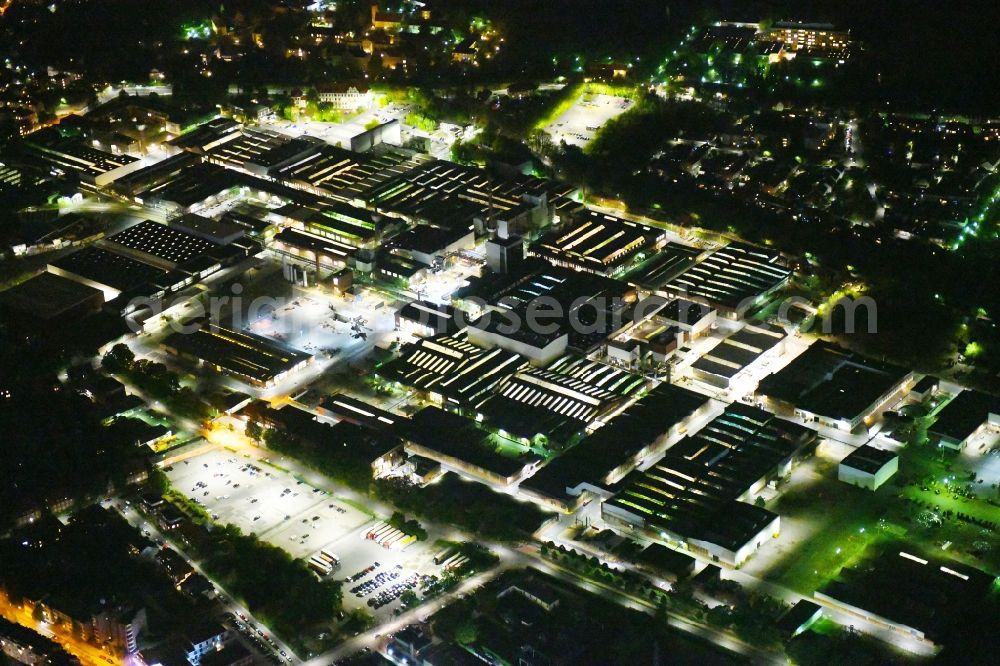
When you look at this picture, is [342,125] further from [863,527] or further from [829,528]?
[863,527]

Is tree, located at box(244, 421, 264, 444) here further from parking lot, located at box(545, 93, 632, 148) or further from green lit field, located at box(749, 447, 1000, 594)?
parking lot, located at box(545, 93, 632, 148)

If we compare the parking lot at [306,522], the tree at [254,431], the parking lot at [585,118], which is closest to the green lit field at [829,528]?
the parking lot at [306,522]

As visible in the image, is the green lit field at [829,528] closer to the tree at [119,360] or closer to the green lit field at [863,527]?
the green lit field at [863,527]

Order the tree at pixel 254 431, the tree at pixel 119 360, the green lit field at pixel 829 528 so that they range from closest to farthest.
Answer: the green lit field at pixel 829 528
the tree at pixel 254 431
the tree at pixel 119 360

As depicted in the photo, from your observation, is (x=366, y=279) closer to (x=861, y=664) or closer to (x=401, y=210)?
(x=401, y=210)

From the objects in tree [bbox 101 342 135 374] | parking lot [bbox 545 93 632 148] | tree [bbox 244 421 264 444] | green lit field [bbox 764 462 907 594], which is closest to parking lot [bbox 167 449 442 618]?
tree [bbox 244 421 264 444]
